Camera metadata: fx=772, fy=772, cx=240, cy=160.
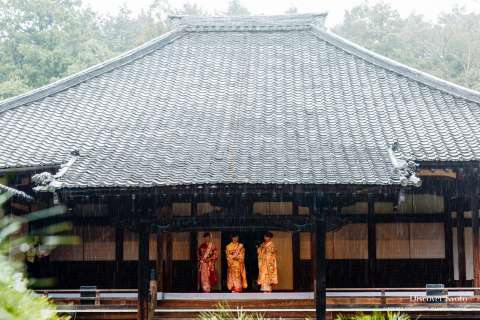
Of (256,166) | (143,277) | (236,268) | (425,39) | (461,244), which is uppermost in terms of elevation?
(425,39)

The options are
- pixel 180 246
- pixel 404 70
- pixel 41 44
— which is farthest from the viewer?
pixel 41 44

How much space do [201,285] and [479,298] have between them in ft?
17.4

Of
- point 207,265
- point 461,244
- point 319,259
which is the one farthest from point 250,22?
point 319,259

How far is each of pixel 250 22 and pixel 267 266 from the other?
7981 millimetres

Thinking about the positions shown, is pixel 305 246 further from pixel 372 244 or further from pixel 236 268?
pixel 236 268

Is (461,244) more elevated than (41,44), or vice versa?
(41,44)

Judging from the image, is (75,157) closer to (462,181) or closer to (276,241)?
(276,241)

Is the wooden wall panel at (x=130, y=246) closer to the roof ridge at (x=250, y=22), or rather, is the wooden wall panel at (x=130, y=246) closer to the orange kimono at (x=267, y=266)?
the orange kimono at (x=267, y=266)

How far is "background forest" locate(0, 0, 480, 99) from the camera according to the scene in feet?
141

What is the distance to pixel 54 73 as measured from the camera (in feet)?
142

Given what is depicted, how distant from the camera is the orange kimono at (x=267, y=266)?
14.8 m

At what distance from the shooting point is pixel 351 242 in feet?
50.7

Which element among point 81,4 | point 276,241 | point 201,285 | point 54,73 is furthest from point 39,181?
point 81,4

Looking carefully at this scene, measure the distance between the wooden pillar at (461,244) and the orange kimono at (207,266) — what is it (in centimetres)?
469
